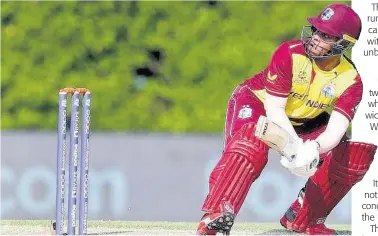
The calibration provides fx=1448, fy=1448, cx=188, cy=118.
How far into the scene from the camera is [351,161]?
8805 mm

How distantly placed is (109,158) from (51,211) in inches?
29.2

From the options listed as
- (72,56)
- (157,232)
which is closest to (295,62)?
(157,232)

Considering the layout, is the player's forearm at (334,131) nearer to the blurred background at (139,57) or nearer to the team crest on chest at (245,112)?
the team crest on chest at (245,112)

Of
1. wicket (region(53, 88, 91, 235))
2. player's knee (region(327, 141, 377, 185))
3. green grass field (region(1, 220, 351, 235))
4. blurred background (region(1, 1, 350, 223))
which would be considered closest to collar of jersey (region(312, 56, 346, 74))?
player's knee (region(327, 141, 377, 185))

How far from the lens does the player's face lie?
8.52 meters

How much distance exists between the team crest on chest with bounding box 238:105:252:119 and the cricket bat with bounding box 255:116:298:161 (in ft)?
1.27

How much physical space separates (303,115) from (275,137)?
0.55 m

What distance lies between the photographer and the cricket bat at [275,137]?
8.26 metres

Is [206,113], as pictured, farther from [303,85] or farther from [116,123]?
[303,85]

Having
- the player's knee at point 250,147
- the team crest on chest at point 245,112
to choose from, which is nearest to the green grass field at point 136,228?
the player's knee at point 250,147

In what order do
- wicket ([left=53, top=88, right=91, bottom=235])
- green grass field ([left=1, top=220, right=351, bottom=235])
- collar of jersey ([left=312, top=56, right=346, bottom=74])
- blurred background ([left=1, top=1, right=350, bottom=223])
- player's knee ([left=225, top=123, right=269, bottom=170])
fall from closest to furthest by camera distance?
wicket ([left=53, top=88, right=91, bottom=235])
player's knee ([left=225, top=123, right=269, bottom=170])
collar of jersey ([left=312, top=56, right=346, bottom=74])
green grass field ([left=1, top=220, right=351, bottom=235])
blurred background ([left=1, top=1, right=350, bottom=223])

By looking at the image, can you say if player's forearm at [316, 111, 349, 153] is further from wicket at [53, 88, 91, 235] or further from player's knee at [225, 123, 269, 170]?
wicket at [53, 88, 91, 235]

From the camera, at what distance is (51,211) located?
13.6m

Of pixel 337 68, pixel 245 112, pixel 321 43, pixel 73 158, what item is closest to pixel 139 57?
pixel 245 112
